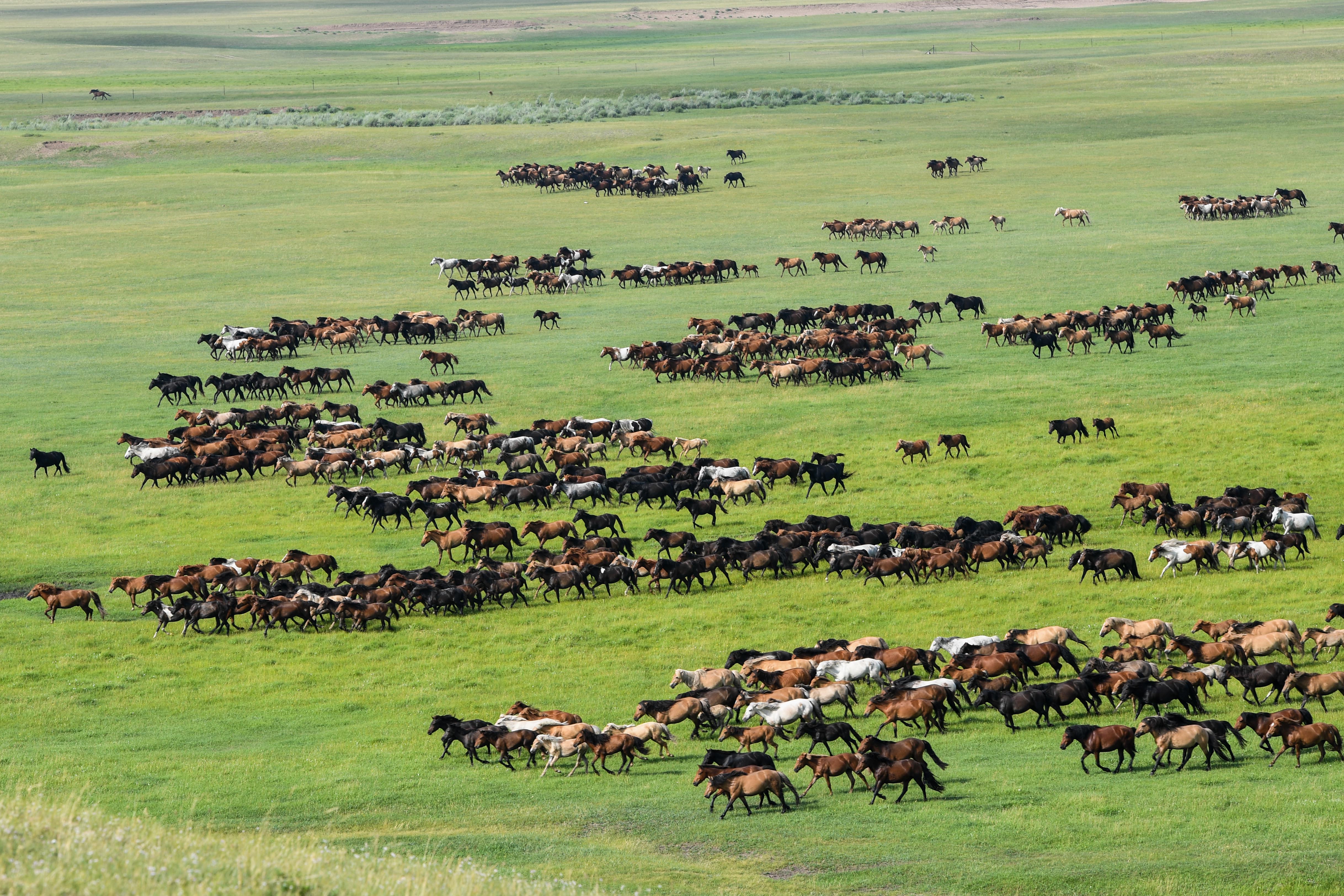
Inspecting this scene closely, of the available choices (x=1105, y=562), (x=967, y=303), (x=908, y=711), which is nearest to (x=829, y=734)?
(x=908, y=711)

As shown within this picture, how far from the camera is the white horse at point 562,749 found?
2114 cm

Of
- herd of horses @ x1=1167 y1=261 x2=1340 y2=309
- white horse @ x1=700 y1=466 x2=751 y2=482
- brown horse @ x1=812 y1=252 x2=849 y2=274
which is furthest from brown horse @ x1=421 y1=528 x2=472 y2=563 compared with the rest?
brown horse @ x1=812 y1=252 x2=849 y2=274

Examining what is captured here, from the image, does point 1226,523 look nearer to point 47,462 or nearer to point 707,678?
point 707,678

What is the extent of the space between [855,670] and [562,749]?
527 centimetres

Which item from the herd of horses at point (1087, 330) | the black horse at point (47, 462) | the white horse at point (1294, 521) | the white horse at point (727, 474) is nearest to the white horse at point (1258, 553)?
the white horse at point (1294, 521)

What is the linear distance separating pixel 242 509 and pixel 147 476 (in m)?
4.14

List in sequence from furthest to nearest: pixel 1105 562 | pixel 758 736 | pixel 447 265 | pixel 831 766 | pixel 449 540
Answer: pixel 447 265 → pixel 449 540 → pixel 1105 562 → pixel 758 736 → pixel 831 766

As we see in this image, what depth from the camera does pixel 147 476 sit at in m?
40.0

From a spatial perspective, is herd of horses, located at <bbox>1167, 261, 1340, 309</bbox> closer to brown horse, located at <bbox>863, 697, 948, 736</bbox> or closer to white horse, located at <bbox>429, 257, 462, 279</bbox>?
white horse, located at <bbox>429, 257, 462, 279</bbox>

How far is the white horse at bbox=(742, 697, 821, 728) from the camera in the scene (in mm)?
21969

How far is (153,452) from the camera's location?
136 feet

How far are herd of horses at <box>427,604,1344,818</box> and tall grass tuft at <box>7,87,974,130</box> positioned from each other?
101 m

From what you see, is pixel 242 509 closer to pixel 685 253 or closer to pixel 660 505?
pixel 660 505

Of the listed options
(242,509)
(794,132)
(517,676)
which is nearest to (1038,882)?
(517,676)
